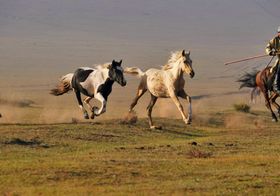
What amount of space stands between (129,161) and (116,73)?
23.0 ft

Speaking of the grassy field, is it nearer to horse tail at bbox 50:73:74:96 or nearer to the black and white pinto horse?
the black and white pinto horse

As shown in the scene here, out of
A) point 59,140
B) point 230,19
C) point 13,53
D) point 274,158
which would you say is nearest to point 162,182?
point 274,158

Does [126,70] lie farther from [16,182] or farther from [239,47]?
[239,47]

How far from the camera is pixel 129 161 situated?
17734 millimetres

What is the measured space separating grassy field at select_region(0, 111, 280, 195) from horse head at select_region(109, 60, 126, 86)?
1384 millimetres

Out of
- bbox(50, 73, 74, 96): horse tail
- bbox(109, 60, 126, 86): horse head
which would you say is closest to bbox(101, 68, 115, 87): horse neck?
bbox(109, 60, 126, 86): horse head

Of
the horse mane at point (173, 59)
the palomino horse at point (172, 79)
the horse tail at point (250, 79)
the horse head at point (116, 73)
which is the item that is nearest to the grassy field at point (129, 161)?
the palomino horse at point (172, 79)

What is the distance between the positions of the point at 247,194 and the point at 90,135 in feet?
33.9

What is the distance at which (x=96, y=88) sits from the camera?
2502cm

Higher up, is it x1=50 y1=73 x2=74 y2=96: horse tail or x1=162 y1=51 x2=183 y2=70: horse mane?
x1=162 y1=51 x2=183 y2=70: horse mane

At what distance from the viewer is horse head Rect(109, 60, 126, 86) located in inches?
961

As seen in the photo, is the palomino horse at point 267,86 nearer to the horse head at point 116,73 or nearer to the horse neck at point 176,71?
the horse neck at point 176,71

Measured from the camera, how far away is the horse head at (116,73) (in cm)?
2442

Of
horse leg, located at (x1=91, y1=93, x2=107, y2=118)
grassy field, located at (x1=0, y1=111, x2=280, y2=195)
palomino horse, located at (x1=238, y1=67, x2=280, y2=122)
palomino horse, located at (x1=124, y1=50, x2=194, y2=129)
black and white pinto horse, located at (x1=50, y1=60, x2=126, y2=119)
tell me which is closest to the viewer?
grassy field, located at (x1=0, y1=111, x2=280, y2=195)
